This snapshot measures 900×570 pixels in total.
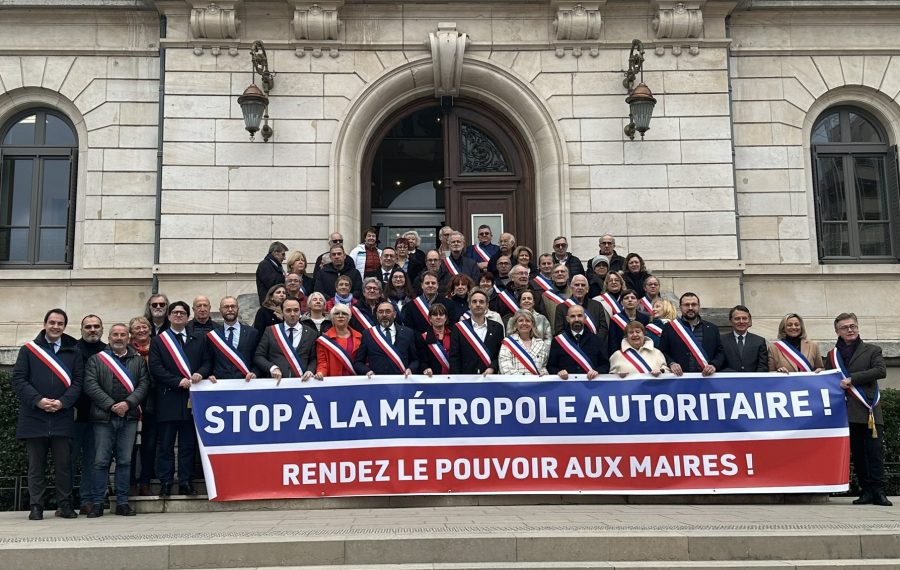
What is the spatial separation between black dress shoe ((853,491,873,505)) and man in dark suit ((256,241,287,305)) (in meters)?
7.46

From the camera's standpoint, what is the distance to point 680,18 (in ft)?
47.3

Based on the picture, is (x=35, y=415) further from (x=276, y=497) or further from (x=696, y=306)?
(x=696, y=306)

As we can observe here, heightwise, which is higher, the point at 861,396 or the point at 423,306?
the point at 423,306

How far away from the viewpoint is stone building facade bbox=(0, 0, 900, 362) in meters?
14.1

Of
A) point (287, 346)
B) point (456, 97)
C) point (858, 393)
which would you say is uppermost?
point (456, 97)

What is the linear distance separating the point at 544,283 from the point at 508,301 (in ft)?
2.18

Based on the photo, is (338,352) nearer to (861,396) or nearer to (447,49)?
(861,396)

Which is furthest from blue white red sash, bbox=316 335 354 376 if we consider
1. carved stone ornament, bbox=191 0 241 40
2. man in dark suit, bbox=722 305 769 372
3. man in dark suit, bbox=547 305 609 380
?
carved stone ornament, bbox=191 0 241 40

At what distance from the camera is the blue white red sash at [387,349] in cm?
925

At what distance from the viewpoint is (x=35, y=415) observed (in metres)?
8.71

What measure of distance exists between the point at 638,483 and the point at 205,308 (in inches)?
202

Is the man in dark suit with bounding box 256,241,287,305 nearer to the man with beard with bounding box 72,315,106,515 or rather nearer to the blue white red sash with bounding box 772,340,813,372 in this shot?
the man with beard with bounding box 72,315,106,515

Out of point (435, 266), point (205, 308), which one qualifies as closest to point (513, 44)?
point (435, 266)

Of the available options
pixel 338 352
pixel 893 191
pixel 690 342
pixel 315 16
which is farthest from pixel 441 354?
pixel 893 191
